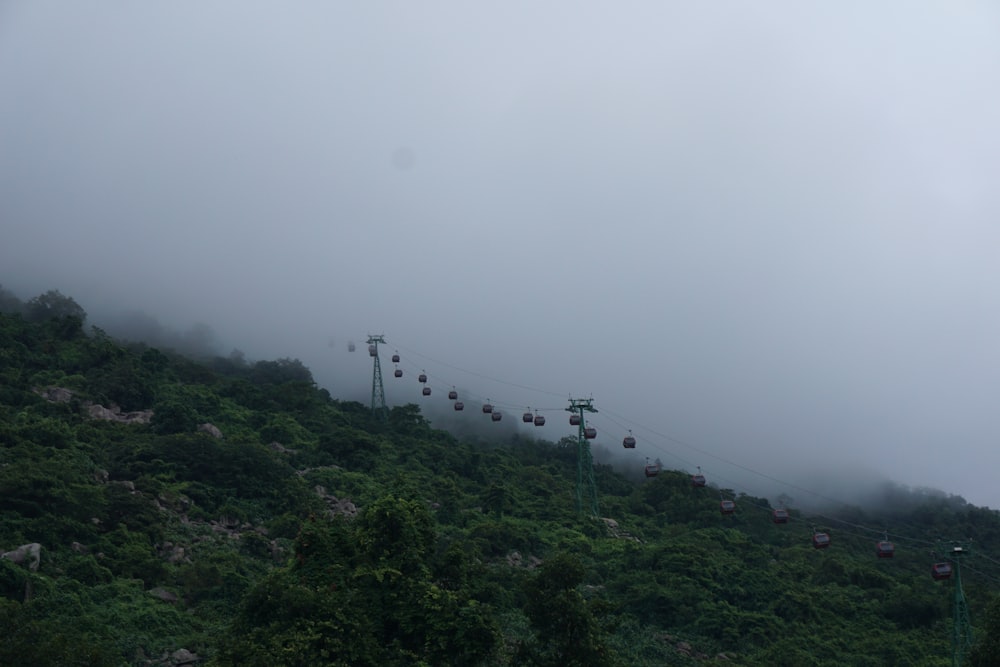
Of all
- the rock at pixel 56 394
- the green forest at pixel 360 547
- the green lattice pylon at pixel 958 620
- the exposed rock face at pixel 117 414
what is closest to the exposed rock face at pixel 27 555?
the green forest at pixel 360 547

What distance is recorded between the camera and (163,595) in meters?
40.6

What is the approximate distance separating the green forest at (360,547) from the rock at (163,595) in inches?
3.6

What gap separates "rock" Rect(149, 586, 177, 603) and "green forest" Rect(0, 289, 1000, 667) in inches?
3.6

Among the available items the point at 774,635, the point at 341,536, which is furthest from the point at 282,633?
the point at 774,635

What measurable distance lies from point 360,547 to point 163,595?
14.1 metres

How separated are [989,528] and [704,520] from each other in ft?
96.1

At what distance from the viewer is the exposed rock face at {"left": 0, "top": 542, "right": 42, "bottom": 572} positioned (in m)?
38.2

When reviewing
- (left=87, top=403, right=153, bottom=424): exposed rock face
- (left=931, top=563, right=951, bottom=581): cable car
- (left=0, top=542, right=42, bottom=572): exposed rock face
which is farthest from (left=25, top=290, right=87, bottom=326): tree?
(left=931, top=563, right=951, bottom=581): cable car

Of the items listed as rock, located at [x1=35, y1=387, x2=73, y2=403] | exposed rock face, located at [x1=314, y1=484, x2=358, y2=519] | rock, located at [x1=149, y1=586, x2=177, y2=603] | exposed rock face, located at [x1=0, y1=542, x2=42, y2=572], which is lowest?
rock, located at [x1=149, y1=586, x2=177, y2=603]

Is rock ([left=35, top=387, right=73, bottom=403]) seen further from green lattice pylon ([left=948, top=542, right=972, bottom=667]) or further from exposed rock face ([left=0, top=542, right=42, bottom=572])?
green lattice pylon ([left=948, top=542, right=972, bottom=667])

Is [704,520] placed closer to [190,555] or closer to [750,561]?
[750,561]

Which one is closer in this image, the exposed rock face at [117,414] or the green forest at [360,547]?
the green forest at [360,547]

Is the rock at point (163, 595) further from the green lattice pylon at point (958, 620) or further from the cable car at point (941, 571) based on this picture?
the cable car at point (941, 571)

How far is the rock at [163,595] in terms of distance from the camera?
132 feet
